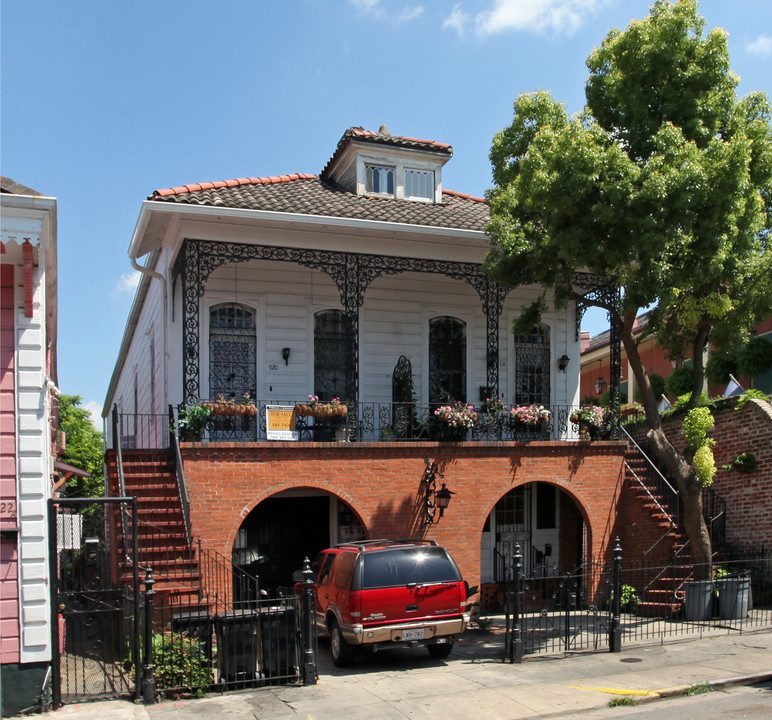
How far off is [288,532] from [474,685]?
24.0 feet

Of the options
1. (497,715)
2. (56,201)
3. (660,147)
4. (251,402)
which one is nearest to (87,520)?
(251,402)

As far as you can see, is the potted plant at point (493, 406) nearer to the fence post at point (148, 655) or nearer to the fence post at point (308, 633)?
the fence post at point (308, 633)

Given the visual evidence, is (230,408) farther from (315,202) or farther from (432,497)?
(315,202)

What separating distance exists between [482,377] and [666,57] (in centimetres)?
758

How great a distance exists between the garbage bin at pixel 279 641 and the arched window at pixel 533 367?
961cm

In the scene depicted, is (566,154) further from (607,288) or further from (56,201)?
(56,201)

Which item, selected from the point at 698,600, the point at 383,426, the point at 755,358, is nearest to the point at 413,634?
the point at 698,600

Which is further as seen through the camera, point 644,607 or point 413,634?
point 644,607

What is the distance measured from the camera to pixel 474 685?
10281mm

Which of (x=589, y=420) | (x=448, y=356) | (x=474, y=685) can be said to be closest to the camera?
(x=474, y=685)

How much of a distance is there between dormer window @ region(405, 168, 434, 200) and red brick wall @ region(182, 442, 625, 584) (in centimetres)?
642

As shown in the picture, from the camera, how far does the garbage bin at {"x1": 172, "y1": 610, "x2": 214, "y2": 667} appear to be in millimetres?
10016

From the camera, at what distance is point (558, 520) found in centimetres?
1881

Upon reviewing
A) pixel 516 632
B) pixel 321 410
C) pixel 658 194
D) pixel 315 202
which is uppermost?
pixel 315 202
